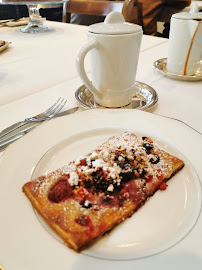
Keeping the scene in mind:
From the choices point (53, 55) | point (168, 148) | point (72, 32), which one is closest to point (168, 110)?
point (168, 148)

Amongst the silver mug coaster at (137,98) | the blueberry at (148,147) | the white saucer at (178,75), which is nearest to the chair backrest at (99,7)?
the white saucer at (178,75)

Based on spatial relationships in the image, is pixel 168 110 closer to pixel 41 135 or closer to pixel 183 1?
pixel 41 135

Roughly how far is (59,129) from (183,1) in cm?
311

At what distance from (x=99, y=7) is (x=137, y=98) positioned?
1497mm

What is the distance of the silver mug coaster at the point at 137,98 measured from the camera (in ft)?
2.68

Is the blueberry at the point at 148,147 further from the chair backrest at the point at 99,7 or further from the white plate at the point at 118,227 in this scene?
the chair backrest at the point at 99,7

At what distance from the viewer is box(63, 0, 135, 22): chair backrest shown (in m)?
1.86

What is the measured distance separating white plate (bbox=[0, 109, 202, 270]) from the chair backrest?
1.53 m

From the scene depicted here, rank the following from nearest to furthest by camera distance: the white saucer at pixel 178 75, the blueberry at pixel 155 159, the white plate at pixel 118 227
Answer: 1. the white plate at pixel 118 227
2. the blueberry at pixel 155 159
3. the white saucer at pixel 178 75

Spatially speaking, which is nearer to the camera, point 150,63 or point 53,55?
point 150,63

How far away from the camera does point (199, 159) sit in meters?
0.56

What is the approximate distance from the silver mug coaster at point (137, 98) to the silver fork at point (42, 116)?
70mm

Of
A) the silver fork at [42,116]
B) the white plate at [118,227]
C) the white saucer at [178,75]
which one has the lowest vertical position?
the white plate at [118,227]

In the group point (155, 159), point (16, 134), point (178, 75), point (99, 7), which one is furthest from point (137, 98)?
point (99, 7)
